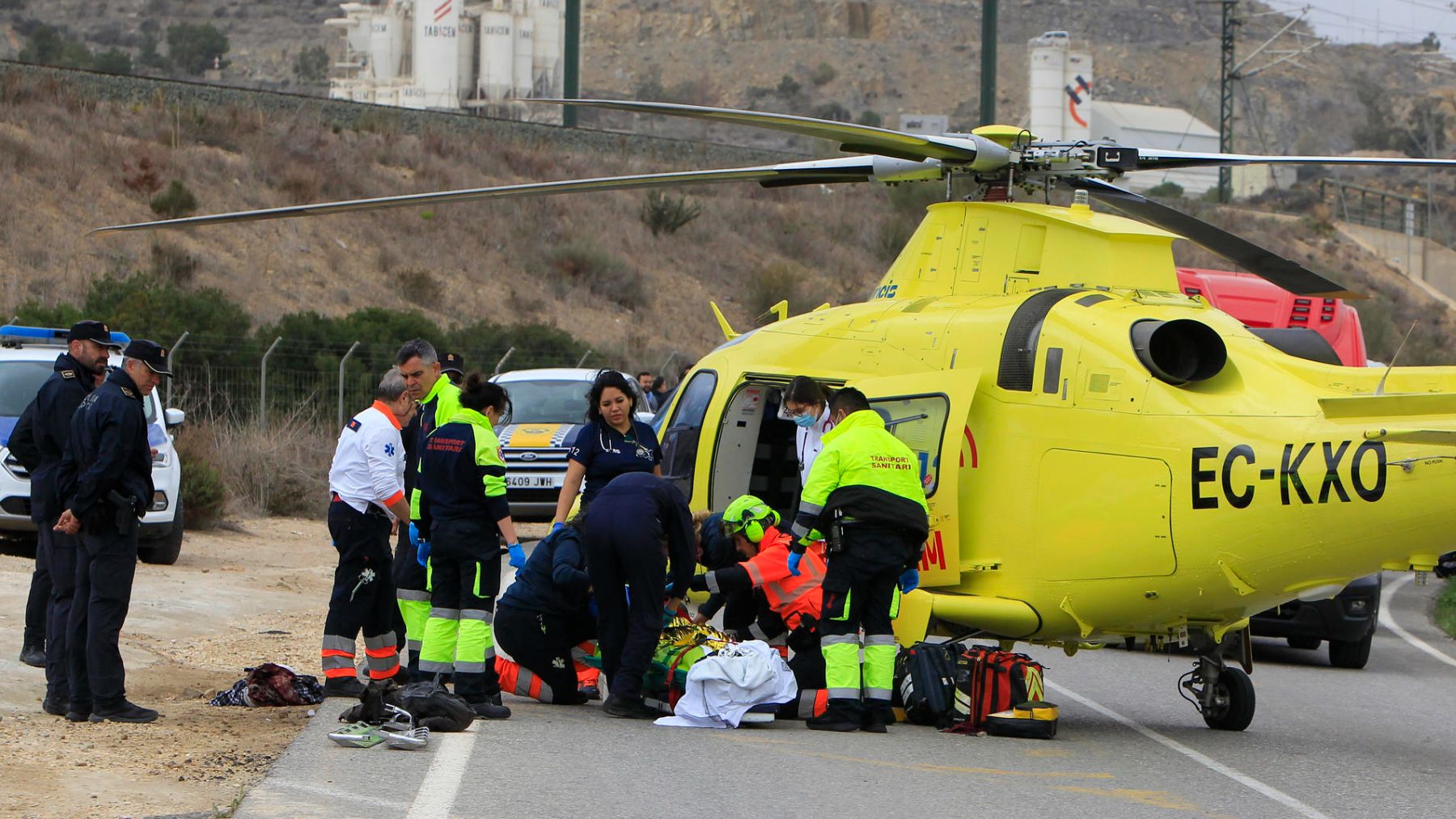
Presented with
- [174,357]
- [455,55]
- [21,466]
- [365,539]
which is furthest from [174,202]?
[365,539]

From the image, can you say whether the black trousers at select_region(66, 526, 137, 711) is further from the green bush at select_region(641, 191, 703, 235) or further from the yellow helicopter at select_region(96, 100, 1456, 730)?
the green bush at select_region(641, 191, 703, 235)

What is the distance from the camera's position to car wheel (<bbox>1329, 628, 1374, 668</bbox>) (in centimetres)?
1327

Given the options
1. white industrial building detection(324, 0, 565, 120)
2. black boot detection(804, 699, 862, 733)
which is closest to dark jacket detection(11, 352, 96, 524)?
black boot detection(804, 699, 862, 733)

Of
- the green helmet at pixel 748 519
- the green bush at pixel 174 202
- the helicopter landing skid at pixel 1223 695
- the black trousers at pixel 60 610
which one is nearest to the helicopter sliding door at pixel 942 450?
the green helmet at pixel 748 519

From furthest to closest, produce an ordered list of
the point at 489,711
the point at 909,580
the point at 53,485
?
the point at 909,580, the point at 53,485, the point at 489,711

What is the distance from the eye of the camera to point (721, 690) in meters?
9.02

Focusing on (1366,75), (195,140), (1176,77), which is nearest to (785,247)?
(195,140)

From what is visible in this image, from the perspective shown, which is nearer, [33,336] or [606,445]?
[606,445]

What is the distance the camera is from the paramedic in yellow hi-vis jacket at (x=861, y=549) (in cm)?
896

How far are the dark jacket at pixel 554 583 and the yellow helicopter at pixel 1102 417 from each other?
72.4 inches

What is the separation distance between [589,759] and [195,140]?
132 feet

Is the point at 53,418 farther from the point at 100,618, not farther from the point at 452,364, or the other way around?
the point at 452,364

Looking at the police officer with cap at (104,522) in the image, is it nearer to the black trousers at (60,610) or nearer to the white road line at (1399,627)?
the black trousers at (60,610)

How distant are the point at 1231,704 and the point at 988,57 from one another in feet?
109
